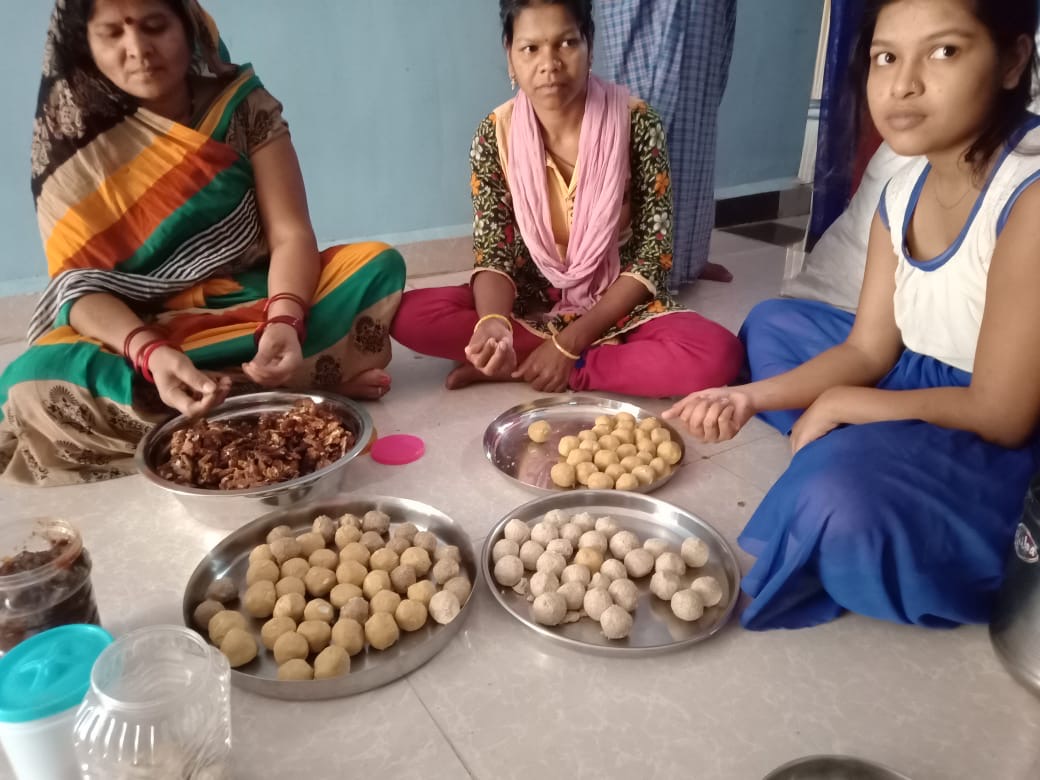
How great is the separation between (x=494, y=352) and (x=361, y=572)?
581 mm

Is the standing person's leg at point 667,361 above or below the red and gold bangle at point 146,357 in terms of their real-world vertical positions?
below

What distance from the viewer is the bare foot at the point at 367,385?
1625 mm

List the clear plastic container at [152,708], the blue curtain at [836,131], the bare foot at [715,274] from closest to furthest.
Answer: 1. the clear plastic container at [152,708]
2. the blue curtain at [836,131]
3. the bare foot at [715,274]

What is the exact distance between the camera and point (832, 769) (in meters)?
0.70

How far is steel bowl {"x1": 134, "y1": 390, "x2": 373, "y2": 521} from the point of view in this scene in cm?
109

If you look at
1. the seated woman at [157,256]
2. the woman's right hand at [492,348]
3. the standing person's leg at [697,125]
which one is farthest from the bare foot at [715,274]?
the seated woman at [157,256]

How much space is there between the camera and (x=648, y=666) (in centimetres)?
88

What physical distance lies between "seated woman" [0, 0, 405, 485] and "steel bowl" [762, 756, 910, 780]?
1.02 m

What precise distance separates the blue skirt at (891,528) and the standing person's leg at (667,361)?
542mm

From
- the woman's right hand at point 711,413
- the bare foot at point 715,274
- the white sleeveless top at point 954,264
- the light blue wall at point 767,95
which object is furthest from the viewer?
the light blue wall at point 767,95

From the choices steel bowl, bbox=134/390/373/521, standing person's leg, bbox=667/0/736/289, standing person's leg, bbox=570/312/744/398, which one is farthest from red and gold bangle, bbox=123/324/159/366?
standing person's leg, bbox=667/0/736/289

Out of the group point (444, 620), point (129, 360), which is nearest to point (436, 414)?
point (129, 360)

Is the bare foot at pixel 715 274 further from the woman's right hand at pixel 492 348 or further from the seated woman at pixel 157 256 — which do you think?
the seated woman at pixel 157 256

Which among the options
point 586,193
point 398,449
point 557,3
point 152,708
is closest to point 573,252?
point 586,193
